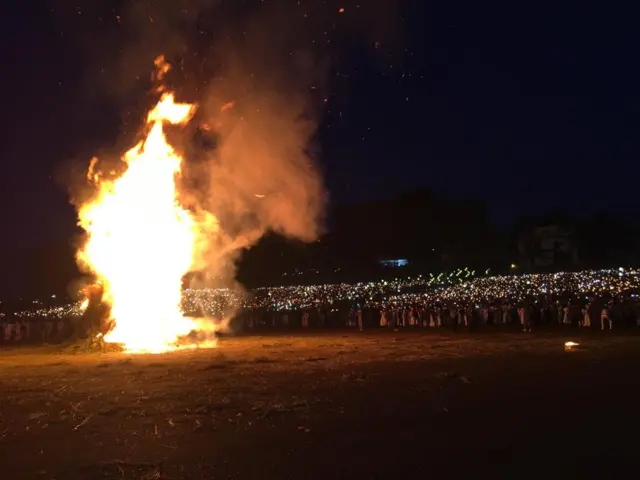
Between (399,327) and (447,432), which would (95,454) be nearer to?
(447,432)

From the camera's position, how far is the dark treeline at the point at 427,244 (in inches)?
2031

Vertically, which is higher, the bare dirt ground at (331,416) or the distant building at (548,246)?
the distant building at (548,246)

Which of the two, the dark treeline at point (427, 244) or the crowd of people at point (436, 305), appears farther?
the dark treeline at point (427, 244)

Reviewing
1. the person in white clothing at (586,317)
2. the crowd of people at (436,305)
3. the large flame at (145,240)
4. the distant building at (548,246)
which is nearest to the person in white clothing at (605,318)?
the crowd of people at (436,305)

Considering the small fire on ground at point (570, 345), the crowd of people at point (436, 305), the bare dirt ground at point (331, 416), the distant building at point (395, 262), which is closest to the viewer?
the bare dirt ground at point (331, 416)

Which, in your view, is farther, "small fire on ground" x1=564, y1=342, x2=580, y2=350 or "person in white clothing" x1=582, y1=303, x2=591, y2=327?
"person in white clothing" x1=582, y1=303, x2=591, y2=327

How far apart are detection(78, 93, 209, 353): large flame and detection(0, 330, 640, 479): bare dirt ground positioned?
722 centimetres

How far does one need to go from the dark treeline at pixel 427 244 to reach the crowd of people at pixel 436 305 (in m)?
7.87

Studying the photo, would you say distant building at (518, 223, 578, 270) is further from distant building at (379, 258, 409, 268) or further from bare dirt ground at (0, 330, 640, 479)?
bare dirt ground at (0, 330, 640, 479)

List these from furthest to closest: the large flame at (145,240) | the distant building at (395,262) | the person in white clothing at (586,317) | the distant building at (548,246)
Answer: the distant building at (395,262) < the distant building at (548,246) < the person in white clothing at (586,317) < the large flame at (145,240)

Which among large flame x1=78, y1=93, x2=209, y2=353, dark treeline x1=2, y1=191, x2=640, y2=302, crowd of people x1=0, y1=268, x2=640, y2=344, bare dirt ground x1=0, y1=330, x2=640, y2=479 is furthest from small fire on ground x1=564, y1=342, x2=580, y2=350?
dark treeline x1=2, y1=191, x2=640, y2=302

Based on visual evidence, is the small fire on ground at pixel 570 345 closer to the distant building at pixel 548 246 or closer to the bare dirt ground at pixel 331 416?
the bare dirt ground at pixel 331 416

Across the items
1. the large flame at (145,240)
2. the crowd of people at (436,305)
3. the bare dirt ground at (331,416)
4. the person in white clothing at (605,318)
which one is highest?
the large flame at (145,240)

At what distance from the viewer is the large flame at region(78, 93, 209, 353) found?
79.8 feet
